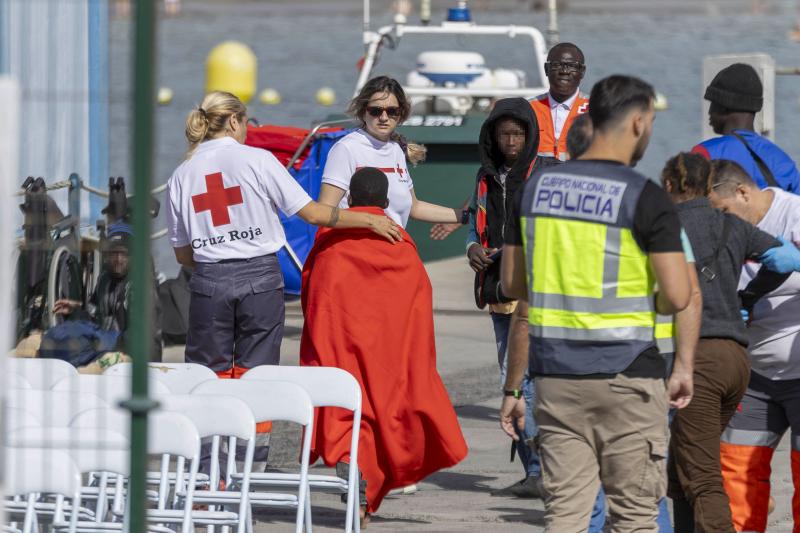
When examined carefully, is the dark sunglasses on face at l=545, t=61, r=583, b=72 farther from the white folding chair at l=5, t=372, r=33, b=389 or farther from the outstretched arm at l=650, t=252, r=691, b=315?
the white folding chair at l=5, t=372, r=33, b=389

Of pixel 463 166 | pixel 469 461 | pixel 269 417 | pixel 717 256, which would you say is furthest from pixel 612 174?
pixel 463 166

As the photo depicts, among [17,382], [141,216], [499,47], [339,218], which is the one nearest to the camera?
[141,216]

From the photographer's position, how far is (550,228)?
4.36m

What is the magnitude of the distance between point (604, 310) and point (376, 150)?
2.45 metres

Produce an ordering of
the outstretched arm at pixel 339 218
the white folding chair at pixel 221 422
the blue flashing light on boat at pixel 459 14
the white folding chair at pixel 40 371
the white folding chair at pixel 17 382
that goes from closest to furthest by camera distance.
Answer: the white folding chair at pixel 221 422, the white folding chair at pixel 17 382, the white folding chair at pixel 40 371, the outstretched arm at pixel 339 218, the blue flashing light on boat at pixel 459 14

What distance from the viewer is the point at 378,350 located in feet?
20.4

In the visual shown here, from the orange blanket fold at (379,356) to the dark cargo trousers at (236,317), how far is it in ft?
0.53

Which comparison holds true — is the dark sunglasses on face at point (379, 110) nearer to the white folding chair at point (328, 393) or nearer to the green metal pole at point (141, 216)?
the white folding chair at point (328, 393)

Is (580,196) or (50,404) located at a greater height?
(580,196)

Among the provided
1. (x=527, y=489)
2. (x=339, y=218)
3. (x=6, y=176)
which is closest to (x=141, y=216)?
(x=6, y=176)

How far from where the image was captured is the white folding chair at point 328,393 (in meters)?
5.52

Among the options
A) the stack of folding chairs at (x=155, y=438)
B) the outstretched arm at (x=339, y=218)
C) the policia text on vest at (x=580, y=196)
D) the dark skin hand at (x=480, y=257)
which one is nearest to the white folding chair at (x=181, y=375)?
the stack of folding chairs at (x=155, y=438)

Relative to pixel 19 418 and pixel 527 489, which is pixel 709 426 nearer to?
pixel 527 489

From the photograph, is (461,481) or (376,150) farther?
(461,481)
